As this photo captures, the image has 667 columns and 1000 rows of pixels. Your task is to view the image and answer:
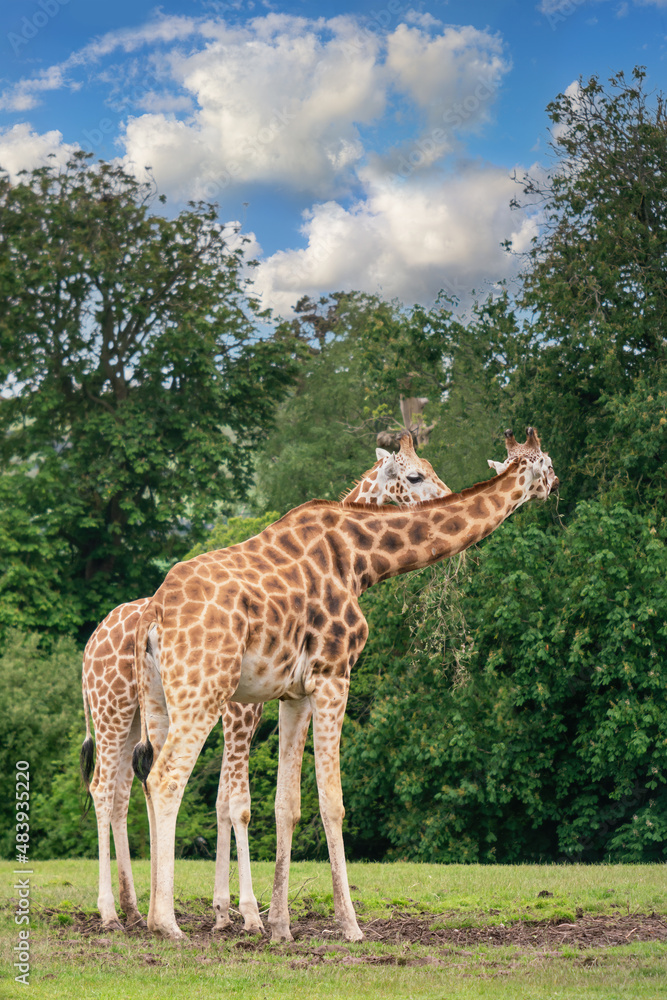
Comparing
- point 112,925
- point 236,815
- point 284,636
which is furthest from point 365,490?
point 112,925

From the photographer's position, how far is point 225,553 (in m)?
8.01

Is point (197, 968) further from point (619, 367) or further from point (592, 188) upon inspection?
point (592, 188)

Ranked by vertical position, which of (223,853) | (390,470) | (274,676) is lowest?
(223,853)

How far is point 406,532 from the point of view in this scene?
8.46m

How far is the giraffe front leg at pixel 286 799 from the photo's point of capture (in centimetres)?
771

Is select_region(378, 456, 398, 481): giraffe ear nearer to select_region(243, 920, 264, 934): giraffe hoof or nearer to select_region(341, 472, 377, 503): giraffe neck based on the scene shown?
select_region(341, 472, 377, 503): giraffe neck

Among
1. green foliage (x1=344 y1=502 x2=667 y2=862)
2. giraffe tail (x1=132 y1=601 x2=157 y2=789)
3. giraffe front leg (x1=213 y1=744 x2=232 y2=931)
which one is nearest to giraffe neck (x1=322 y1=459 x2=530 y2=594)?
giraffe tail (x1=132 y1=601 x2=157 y2=789)

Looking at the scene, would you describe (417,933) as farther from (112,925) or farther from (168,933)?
(112,925)

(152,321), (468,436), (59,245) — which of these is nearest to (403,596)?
(468,436)

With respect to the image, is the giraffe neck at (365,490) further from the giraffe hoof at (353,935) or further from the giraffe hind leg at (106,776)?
the giraffe hoof at (353,935)

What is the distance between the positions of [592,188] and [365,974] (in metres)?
18.8

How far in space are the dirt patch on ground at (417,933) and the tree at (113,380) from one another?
18.5 metres

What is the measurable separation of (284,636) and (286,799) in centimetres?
141

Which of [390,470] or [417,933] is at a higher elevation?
[390,470]
